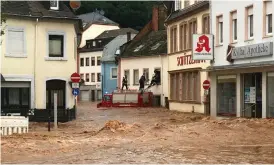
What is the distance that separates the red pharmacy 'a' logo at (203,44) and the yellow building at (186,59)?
3.25m

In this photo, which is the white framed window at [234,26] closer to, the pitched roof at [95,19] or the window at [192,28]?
the window at [192,28]

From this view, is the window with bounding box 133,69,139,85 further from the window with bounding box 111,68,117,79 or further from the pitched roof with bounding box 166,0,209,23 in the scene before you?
the pitched roof with bounding box 166,0,209,23

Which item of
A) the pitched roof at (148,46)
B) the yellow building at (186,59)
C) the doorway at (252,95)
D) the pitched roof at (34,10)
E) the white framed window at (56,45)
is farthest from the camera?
the pitched roof at (148,46)

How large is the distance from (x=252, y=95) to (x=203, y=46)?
207 inches

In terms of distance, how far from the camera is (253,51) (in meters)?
31.0

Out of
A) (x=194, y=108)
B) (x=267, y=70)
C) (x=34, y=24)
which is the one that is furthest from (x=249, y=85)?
(x=34, y=24)

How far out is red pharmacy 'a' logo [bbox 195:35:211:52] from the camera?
35.3 meters

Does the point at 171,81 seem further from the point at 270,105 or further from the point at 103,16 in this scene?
the point at 103,16

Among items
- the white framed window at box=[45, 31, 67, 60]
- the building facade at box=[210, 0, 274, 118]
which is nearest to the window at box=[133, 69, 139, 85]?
the building facade at box=[210, 0, 274, 118]

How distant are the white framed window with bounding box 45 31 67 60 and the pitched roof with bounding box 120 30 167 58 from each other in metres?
21.7

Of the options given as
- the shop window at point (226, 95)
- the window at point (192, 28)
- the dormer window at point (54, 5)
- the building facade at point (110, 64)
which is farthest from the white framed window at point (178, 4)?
the building facade at point (110, 64)

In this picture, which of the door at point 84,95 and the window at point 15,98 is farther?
the door at point 84,95

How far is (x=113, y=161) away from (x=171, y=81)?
33.2 metres

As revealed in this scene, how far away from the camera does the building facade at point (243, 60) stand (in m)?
30.0
